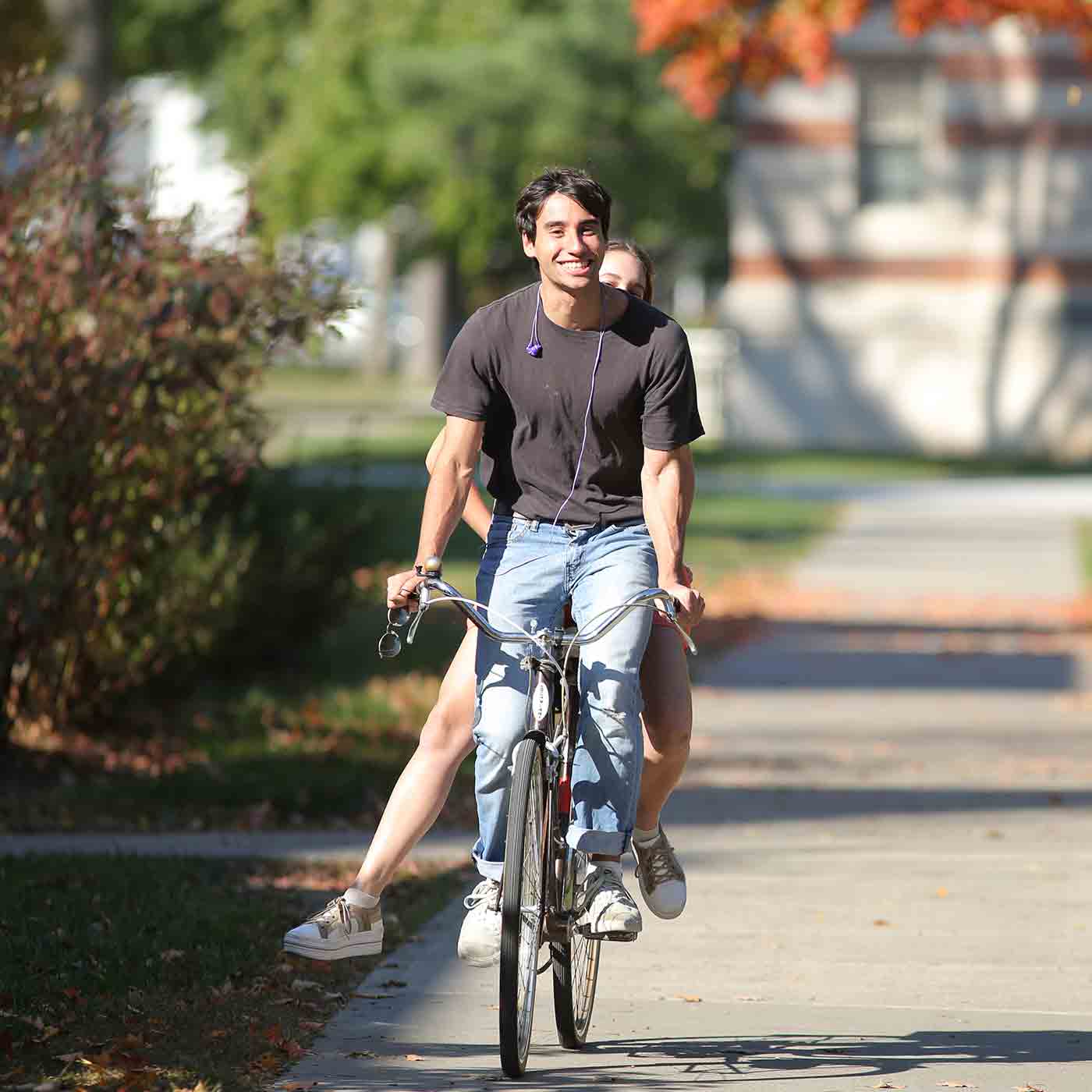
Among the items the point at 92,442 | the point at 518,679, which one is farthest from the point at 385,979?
the point at 92,442

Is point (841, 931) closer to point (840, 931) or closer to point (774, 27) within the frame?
point (840, 931)

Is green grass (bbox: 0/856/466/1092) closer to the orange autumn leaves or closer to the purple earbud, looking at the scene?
the purple earbud

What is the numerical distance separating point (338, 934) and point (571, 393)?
1383 millimetres

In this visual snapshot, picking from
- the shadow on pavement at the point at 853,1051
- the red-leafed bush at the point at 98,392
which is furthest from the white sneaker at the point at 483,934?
the red-leafed bush at the point at 98,392

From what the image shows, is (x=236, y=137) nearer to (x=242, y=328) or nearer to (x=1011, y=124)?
(x=1011, y=124)

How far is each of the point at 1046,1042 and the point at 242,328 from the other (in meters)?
5.16

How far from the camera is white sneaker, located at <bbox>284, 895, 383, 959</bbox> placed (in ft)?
17.7

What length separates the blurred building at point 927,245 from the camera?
114 feet

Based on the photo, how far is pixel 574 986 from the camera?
5586 millimetres

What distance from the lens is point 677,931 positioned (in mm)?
7035

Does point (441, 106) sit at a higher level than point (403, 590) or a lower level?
higher

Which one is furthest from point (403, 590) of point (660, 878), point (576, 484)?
point (660, 878)

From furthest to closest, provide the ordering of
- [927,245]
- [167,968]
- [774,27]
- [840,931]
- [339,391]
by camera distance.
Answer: [339,391] < [927,245] < [774,27] < [840,931] < [167,968]

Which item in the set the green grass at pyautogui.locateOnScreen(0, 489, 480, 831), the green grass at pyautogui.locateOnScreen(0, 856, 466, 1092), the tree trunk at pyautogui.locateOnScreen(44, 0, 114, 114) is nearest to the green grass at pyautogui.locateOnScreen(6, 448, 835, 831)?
the green grass at pyautogui.locateOnScreen(0, 489, 480, 831)
